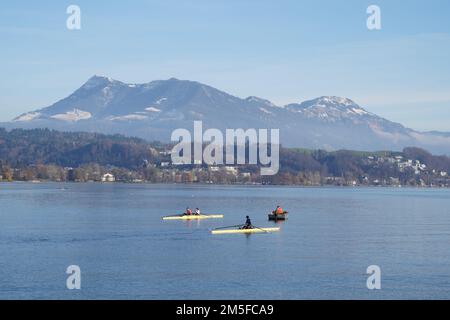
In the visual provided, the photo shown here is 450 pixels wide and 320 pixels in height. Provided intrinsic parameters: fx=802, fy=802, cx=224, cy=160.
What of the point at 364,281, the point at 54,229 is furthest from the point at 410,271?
the point at 54,229

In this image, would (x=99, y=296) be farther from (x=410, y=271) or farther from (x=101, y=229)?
(x=101, y=229)

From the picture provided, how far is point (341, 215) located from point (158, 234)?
35972 mm

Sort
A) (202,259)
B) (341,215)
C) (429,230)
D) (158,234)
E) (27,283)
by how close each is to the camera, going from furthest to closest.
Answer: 1. (341,215)
2. (429,230)
3. (158,234)
4. (202,259)
5. (27,283)

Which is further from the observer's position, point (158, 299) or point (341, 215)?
point (341, 215)

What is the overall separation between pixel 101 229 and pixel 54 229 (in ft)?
13.2

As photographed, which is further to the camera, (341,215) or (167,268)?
(341,215)

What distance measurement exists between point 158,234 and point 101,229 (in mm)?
6647

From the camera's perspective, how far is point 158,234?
66.0m

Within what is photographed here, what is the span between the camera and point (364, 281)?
43.1 meters
